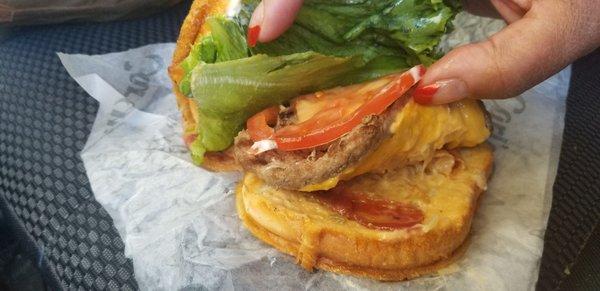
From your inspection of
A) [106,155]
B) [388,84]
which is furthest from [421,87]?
[106,155]

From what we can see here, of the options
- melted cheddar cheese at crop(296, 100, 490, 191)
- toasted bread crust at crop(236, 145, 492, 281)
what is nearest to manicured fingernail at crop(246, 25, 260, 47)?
melted cheddar cheese at crop(296, 100, 490, 191)

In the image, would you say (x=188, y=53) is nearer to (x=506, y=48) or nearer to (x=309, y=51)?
(x=309, y=51)

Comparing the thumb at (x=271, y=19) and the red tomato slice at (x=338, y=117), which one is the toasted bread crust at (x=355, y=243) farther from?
the thumb at (x=271, y=19)

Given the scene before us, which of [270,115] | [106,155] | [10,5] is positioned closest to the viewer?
[270,115]

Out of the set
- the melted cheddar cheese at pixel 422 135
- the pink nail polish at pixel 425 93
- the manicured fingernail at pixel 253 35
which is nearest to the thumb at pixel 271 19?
the manicured fingernail at pixel 253 35

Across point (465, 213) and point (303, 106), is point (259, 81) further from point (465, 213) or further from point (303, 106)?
point (465, 213)

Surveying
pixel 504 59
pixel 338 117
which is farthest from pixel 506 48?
pixel 338 117

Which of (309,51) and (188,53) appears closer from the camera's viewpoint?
(309,51)
